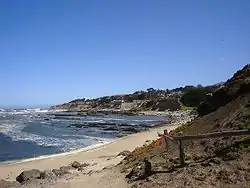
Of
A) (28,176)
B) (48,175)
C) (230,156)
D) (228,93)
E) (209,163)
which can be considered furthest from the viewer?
(228,93)

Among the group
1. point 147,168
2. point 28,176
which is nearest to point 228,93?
point 147,168

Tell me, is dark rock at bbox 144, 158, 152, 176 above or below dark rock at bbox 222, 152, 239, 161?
below

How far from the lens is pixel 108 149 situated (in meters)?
33.0

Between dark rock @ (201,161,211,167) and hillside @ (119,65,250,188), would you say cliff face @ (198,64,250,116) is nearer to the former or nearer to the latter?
hillside @ (119,65,250,188)

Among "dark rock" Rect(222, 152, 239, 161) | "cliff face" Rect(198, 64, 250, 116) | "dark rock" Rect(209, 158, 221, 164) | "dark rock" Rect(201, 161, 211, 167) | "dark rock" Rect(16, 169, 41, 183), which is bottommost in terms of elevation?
"dark rock" Rect(16, 169, 41, 183)

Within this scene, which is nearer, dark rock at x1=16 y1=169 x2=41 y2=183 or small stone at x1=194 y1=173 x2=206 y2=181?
small stone at x1=194 y1=173 x2=206 y2=181

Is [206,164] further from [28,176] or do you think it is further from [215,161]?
[28,176]

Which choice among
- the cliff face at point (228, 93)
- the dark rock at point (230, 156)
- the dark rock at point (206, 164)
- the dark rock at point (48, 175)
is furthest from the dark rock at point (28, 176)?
the cliff face at point (228, 93)

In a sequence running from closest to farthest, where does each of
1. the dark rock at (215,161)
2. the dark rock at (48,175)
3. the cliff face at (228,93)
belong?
1. the dark rock at (215,161)
2. the dark rock at (48,175)
3. the cliff face at (228,93)

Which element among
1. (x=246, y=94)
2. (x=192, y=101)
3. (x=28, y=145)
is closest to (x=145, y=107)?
(x=192, y=101)

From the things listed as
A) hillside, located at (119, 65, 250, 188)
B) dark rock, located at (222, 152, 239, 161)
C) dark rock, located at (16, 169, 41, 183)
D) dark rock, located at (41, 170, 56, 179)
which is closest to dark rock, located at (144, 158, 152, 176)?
hillside, located at (119, 65, 250, 188)

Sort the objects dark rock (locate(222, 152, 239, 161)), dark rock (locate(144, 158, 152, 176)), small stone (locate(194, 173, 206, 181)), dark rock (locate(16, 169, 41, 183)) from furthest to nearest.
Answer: dark rock (locate(16, 169, 41, 183))
dark rock (locate(144, 158, 152, 176))
dark rock (locate(222, 152, 239, 161))
small stone (locate(194, 173, 206, 181))

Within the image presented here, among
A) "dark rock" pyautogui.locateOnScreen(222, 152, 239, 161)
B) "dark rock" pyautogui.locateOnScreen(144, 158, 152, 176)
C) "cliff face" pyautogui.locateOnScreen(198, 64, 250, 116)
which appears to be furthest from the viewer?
"cliff face" pyautogui.locateOnScreen(198, 64, 250, 116)

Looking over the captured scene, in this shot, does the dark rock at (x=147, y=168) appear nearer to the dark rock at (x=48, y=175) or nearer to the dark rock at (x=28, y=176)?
the dark rock at (x=48, y=175)
